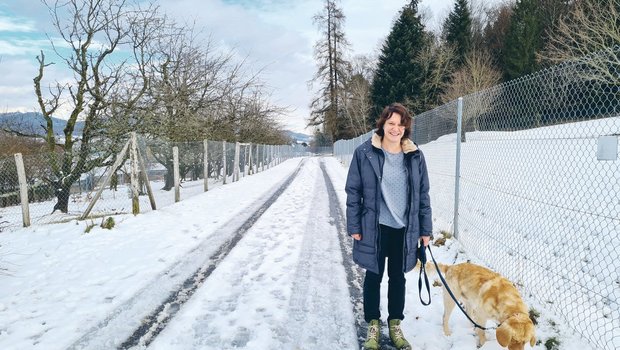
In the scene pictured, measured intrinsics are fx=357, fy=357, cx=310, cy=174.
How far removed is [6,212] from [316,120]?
39039mm

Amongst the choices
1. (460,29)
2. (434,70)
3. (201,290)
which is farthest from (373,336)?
(460,29)

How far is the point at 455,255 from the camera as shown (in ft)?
16.9

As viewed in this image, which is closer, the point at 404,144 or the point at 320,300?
the point at 404,144

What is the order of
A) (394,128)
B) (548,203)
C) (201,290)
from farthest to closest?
(548,203) → (201,290) → (394,128)

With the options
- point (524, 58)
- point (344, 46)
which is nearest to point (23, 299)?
point (524, 58)

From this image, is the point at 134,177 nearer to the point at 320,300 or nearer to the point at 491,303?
the point at 320,300

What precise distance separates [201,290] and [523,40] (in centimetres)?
3697

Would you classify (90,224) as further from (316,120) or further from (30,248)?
(316,120)

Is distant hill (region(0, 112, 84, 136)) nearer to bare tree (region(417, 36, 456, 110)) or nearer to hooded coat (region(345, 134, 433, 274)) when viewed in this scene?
hooded coat (region(345, 134, 433, 274))

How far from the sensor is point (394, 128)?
276cm

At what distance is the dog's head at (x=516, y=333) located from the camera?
89.6 inches

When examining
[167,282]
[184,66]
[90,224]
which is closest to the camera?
[167,282]

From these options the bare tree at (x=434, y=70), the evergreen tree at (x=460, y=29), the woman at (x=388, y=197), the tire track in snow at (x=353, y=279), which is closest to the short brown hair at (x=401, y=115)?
the woman at (x=388, y=197)

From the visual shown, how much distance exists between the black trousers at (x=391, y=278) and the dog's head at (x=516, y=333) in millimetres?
818
